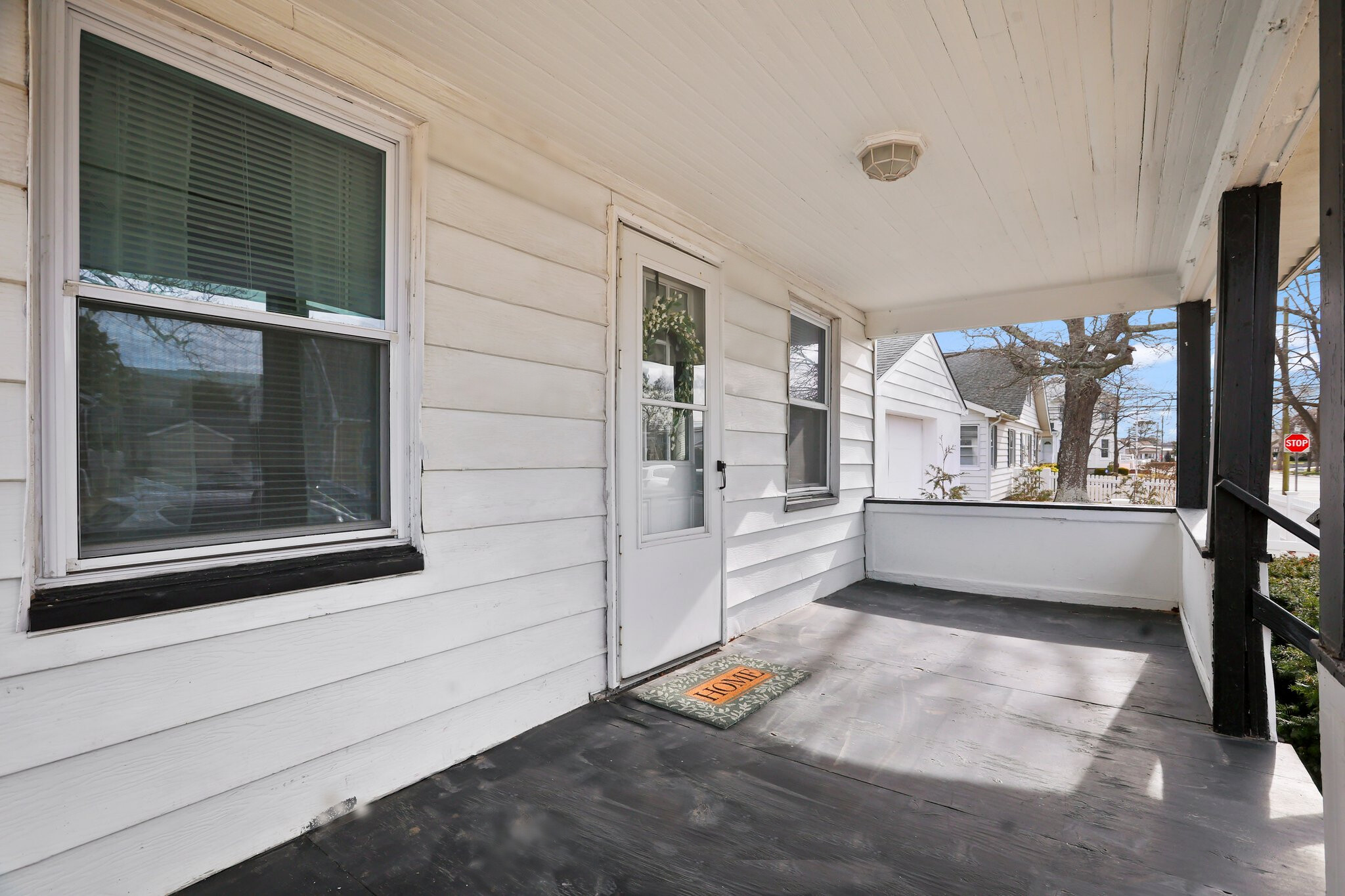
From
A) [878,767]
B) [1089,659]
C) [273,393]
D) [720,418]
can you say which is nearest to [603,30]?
[273,393]

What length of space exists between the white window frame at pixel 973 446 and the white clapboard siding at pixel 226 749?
11452 mm

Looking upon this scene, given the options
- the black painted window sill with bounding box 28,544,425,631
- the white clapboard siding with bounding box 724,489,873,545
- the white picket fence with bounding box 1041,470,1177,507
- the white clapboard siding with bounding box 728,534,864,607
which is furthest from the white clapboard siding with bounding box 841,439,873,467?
the black painted window sill with bounding box 28,544,425,631

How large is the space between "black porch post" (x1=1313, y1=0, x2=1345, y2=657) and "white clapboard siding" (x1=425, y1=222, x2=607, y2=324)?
214 centimetres

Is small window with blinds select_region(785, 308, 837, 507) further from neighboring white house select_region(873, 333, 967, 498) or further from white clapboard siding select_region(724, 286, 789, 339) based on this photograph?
neighboring white house select_region(873, 333, 967, 498)

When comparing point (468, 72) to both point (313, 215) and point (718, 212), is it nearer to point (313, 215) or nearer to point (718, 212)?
point (313, 215)

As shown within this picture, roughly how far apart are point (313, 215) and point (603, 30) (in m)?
1.02

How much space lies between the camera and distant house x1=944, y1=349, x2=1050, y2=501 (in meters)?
11.8

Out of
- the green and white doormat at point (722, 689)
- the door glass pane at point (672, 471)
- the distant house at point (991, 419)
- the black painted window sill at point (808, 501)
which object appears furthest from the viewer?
the distant house at point (991, 419)

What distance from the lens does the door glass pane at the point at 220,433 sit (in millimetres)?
1520

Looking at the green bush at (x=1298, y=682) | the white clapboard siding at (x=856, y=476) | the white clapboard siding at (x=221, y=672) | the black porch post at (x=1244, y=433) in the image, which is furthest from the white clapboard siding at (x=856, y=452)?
the white clapboard siding at (x=221, y=672)

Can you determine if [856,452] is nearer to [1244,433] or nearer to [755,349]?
[755,349]

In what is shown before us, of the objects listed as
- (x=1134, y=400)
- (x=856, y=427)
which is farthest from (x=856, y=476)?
(x=1134, y=400)

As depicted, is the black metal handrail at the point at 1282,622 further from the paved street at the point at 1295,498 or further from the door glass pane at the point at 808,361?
the door glass pane at the point at 808,361

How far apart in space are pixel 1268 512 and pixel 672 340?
2.41 meters
